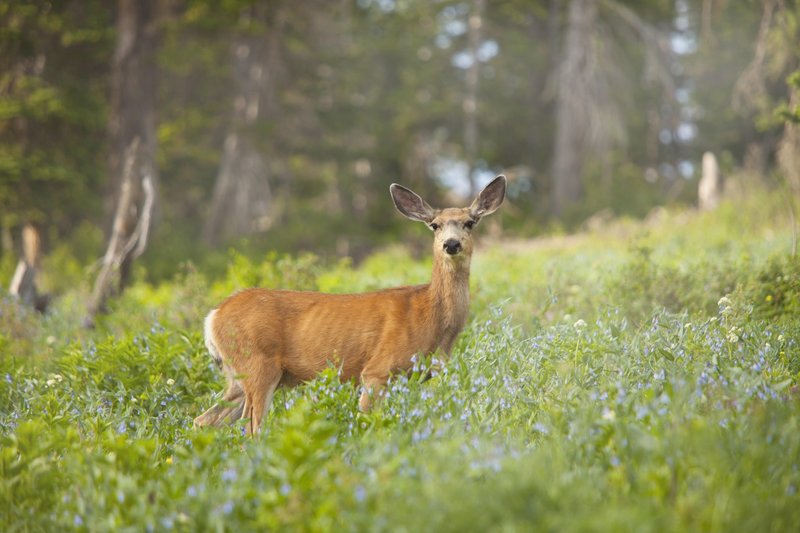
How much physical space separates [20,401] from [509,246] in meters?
11.2

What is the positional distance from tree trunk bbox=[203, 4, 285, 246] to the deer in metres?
13.1

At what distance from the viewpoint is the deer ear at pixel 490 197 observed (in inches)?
229

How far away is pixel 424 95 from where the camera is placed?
23.7 metres

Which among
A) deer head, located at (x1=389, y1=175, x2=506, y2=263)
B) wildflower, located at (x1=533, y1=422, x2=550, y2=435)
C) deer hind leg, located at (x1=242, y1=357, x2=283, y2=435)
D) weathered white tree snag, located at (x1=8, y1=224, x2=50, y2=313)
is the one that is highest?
deer head, located at (x1=389, y1=175, x2=506, y2=263)

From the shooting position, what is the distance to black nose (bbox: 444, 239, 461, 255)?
5.27 meters

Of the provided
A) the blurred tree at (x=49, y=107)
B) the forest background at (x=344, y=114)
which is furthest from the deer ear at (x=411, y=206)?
the blurred tree at (x=49, y=107)

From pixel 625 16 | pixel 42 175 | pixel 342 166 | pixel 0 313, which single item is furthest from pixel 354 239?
pixel 0 313

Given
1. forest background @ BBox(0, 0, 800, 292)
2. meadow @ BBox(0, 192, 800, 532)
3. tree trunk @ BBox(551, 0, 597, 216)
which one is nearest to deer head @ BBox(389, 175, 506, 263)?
meadow @ BBox(0, 192, 800, 532)

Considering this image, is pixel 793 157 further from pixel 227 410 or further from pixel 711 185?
pixel 227 410

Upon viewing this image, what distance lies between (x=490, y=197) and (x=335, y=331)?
1.46 meters

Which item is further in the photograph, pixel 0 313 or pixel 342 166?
pixel 342 166

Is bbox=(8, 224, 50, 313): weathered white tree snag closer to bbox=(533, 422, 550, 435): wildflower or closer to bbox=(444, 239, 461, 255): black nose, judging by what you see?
bbox=(444, 239, 461, 255): black nose

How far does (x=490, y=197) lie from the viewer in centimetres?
591

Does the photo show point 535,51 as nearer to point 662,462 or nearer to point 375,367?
point 375,367
